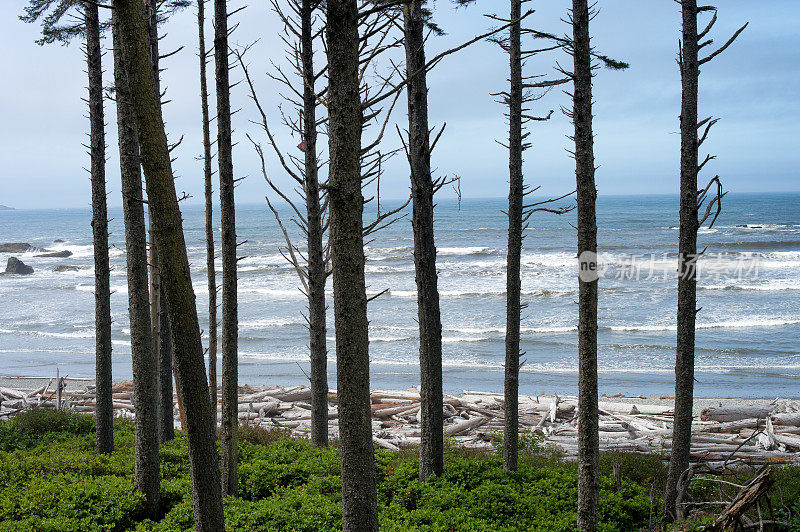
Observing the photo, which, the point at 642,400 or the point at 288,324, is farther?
the point at 288,324

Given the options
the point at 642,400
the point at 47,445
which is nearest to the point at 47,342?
the point at 47,445

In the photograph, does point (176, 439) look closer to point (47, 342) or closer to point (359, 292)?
point (359, 292)

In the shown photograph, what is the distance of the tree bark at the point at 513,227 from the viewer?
7809 mm

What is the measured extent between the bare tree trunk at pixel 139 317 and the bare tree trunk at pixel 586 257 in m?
4.84

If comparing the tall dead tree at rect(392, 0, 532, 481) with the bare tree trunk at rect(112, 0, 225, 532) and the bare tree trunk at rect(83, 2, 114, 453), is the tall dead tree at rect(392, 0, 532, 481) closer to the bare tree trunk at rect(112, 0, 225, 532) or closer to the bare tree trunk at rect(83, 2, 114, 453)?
the bare tree trunk at rect(112, 0, 225, 532)

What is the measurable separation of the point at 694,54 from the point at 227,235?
240 inches

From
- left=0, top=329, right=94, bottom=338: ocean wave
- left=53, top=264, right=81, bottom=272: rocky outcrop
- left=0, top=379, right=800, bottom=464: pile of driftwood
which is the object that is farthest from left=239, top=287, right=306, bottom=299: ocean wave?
left=53, top=264, right=81, bottom=272: rocky outcrop

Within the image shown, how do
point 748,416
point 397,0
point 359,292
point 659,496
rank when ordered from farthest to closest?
point 748,416, point 659,496, point 359,292, point 397,0

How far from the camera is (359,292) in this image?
366cm

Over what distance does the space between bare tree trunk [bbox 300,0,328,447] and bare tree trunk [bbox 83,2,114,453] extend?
126 inches

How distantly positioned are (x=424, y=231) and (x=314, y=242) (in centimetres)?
228

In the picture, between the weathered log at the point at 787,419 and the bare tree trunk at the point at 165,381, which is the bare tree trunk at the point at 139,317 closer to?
the bare tree trunk at the point at 165,381

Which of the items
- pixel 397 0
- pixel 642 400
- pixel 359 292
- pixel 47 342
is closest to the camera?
pixel 397 0

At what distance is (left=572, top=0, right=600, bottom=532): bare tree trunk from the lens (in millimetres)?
5676
